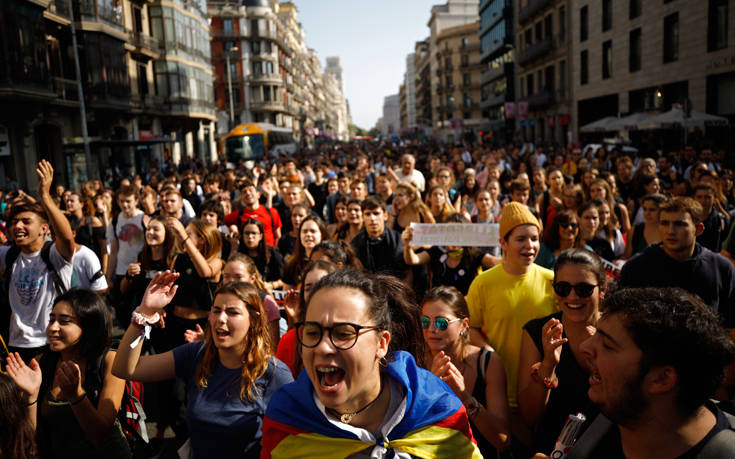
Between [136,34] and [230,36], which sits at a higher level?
[230,36]

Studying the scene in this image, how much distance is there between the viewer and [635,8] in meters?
25.7

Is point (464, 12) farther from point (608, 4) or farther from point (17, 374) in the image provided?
point (17, 374)

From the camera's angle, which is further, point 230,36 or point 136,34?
point 230,36

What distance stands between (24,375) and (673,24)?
1041 inches

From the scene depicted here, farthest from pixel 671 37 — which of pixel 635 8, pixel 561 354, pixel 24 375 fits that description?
pixel 24 375

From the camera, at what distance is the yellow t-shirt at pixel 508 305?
146 inches

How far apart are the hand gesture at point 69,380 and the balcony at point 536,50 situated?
3831 centimetres

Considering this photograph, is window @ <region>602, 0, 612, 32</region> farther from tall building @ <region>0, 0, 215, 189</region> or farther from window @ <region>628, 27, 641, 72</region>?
tall building @ <region>0, 0, 215, 189</region>

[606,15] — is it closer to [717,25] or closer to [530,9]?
[717,25]

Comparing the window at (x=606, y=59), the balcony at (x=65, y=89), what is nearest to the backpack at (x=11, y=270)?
the balcony at (x=65, y=89)

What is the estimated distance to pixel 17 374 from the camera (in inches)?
116

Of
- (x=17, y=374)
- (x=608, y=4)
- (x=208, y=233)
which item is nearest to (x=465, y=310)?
(x=17, y=374)

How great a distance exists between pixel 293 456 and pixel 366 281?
737 mm

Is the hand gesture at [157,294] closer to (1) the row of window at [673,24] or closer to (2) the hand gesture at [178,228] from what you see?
(2) the hand gesture at [178,228]
